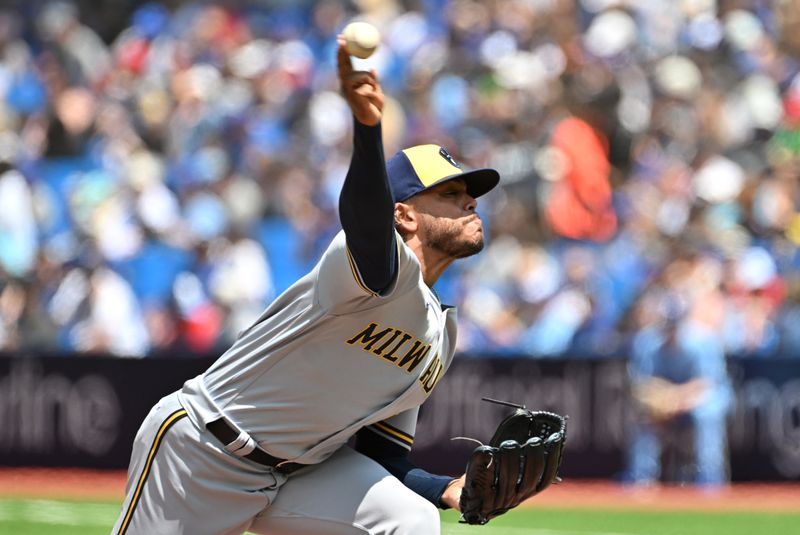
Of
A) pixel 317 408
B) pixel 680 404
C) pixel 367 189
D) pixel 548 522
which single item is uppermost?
pixel 367 189

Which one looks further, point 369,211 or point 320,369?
point 320,369

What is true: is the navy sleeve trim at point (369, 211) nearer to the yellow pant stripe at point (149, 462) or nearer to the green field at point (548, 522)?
the yellow pant stripe at point (149, 462)

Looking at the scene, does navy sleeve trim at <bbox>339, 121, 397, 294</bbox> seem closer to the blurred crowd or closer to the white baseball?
the white baseball

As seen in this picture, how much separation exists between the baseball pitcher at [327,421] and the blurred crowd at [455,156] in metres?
6.82

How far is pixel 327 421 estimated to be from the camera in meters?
4.37

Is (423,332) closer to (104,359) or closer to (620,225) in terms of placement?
(104,359)

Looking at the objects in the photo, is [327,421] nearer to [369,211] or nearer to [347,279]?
[347,279]

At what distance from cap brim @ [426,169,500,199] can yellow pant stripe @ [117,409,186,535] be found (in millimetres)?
1121

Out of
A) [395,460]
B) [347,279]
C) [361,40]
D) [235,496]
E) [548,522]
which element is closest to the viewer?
[361,40]

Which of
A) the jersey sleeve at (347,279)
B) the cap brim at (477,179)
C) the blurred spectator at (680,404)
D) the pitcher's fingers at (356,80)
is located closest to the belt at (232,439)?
the jersey sleeve at (347,279)

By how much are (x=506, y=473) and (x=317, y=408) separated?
0.63m

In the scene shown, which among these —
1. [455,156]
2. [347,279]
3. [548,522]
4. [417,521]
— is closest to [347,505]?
[417,521]

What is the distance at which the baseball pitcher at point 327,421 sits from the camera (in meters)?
4.30

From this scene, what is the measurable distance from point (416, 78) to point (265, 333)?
9687mm
